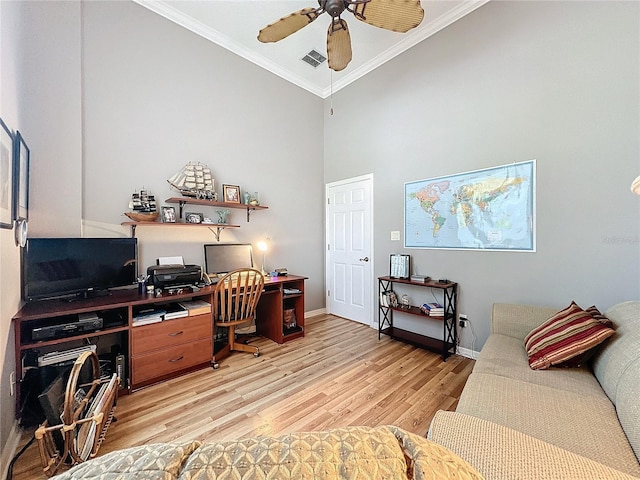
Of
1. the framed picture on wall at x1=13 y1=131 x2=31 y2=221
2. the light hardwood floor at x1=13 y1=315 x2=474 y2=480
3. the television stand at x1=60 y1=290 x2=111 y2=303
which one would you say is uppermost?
the framed picture on wall at x1=13 y1=131 x2=31 y2=221

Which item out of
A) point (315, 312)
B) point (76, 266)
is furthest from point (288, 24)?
point (315, 312)

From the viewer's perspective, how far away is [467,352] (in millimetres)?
Result: 2674

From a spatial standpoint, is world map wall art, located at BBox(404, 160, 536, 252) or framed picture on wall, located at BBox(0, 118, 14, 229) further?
world map wall art, located at BBox(404, 160, 536, 252)

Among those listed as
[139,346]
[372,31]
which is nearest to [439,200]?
[372,31]

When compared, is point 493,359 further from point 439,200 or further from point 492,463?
point 439,200

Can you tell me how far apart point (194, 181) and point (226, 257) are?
3.07ft

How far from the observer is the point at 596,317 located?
5.19 ft

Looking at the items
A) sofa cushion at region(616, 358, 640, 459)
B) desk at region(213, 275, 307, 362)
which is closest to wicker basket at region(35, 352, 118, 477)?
desk at region(213, 275, 307, 362)

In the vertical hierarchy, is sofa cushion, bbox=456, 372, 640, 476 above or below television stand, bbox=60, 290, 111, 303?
below

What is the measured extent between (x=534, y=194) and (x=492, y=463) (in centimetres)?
230

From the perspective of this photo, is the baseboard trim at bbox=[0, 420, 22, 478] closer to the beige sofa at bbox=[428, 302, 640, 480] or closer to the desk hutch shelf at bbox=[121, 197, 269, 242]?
the desk hutch shelf at bbox=[121, 197, 269, 242]

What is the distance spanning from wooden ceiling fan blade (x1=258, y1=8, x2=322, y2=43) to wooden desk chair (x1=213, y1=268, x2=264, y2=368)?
6.46 ft

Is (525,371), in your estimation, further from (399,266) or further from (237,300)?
(237,300)

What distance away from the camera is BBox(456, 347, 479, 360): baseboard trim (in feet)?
8.60
